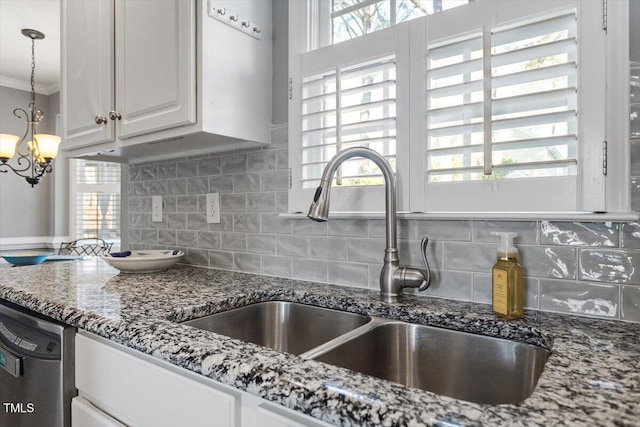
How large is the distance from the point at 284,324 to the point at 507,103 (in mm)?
894

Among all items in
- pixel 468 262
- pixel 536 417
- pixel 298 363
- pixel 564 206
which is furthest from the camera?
pixel 468 262

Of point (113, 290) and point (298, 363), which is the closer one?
point (298, 363)

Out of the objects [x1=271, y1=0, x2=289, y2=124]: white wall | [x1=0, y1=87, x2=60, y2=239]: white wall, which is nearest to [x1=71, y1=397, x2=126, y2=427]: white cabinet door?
[x1=271, y1=0, x2=289, y2=124]: white wall

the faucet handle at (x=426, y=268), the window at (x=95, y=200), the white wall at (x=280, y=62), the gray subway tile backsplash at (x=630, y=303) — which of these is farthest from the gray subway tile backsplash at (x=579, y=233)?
the window at (x=95, y=200)

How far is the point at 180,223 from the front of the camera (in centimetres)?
189

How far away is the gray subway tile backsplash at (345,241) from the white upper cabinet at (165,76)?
0.18m

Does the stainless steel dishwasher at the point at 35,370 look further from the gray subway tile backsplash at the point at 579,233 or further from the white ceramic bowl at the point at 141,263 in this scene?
the gray subway tile backsplash at the point at 579,233

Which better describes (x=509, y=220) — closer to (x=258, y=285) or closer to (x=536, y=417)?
(x=536, y=417)

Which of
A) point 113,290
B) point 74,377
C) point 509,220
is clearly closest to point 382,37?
point 509,220

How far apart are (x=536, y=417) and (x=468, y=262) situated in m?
0.65

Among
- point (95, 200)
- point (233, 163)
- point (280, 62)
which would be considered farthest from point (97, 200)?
point (280, 62)

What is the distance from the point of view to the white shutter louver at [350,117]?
121cm

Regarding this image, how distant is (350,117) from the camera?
1.31 meters

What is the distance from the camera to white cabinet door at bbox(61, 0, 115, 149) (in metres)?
1.60
